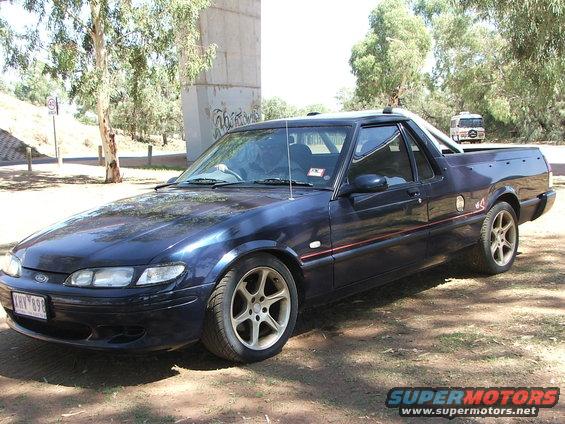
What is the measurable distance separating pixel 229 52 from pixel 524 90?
1554 cm

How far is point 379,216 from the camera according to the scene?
14.9 ft

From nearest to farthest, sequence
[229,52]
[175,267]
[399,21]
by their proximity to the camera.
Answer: [175,267] < [229,52] < [399,21]

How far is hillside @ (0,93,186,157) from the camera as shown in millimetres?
40250

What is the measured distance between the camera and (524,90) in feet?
46.8

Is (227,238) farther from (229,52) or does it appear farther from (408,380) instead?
(229,52)

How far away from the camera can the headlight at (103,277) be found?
3404 millimetres

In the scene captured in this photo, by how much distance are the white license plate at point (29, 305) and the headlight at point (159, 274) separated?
66 centimetres

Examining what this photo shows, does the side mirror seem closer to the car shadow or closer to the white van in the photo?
the car shadow

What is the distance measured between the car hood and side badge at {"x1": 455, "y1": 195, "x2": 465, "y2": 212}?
188cm

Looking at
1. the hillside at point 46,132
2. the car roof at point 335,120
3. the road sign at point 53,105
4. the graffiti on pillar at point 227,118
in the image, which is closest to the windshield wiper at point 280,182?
the car roof at point 335,120

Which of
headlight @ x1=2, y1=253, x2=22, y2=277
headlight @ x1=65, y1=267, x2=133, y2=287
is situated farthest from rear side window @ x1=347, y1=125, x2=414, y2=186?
headlight @ x1=2, y1=253, x2=22, y2=277

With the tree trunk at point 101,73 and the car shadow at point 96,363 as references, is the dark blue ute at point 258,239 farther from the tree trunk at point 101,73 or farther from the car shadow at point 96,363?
the tree trunk at point 101,73

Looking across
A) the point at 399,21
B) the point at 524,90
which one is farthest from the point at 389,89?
the point at 524,90

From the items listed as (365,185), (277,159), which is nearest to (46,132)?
(277,159)
